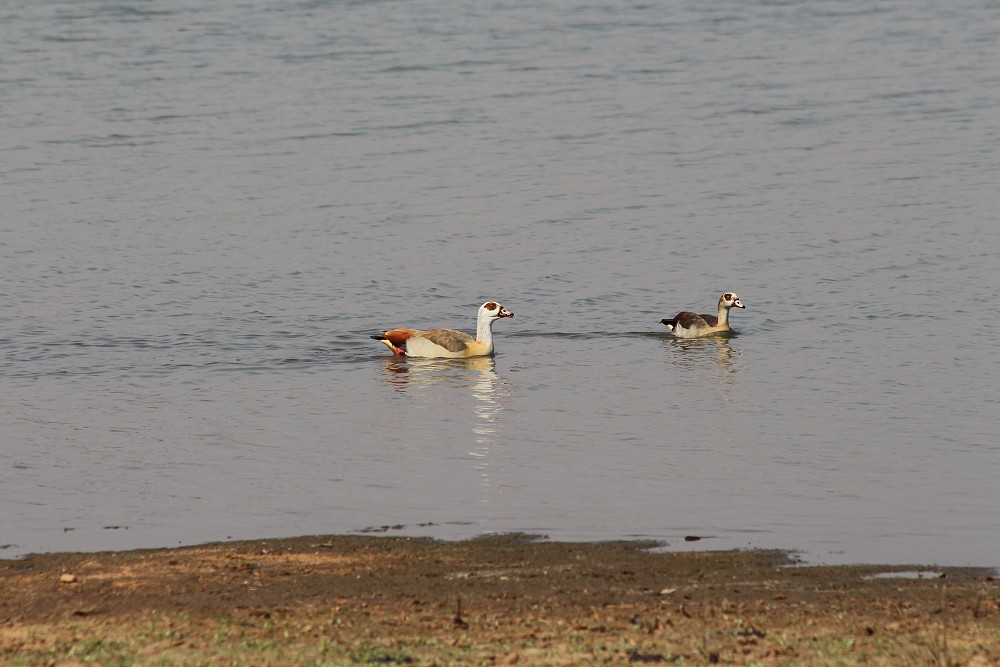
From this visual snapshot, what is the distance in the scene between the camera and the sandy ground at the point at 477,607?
768cm

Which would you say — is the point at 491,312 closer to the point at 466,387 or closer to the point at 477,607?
the point at 466,387

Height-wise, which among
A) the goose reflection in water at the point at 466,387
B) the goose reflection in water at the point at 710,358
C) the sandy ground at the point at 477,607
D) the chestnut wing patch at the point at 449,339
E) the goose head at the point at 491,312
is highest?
the goose head at the point at 491,312

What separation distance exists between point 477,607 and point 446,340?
1115 centimetres

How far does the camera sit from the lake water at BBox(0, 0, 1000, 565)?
40.5ft

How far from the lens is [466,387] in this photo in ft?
58.0

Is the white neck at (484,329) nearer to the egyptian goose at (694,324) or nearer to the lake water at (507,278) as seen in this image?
the lake water at (507,278)

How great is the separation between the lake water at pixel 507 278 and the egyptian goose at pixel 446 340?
0.43 m

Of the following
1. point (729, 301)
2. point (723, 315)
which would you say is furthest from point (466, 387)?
point (729, 301)

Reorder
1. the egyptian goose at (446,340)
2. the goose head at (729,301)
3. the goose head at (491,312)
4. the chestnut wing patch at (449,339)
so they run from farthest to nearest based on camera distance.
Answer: the goose head at (729,301) < the goose head at (491,312) < the chestnut wing patch at (449,339) < the egyptian goose at (446,340)

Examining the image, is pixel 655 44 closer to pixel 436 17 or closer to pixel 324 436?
pixel 436 17

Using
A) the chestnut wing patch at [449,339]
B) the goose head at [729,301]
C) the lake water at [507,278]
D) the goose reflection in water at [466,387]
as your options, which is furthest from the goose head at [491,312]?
the goose head at [729,301]

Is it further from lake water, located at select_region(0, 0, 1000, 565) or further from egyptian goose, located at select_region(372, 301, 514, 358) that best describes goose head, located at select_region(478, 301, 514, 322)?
lake water, located at select_region(0, 0, 1000, 565)

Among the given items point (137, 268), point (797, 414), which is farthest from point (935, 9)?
point (797, 414)

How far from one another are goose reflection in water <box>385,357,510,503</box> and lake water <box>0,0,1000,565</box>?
0.08 meters
